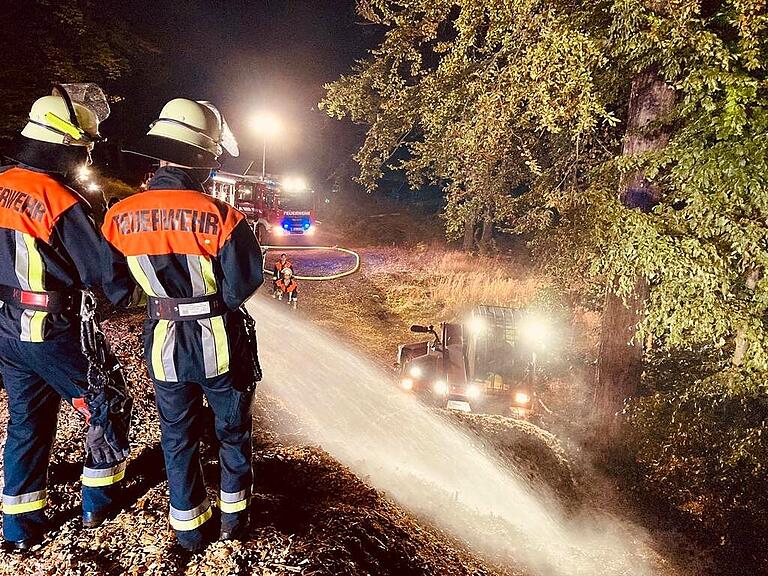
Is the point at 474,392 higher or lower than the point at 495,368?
lower

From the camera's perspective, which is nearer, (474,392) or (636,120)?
(636,120)

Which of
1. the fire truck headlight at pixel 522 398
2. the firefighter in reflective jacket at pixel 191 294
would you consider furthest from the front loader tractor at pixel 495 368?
the firefighter in reflective jacket at pixel 191 294

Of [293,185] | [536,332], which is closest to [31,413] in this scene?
[536,332]

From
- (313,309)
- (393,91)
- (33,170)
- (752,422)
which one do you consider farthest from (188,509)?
(313,309)

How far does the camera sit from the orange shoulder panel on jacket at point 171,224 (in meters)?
2.62

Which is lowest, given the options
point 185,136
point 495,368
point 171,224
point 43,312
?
point 495,368

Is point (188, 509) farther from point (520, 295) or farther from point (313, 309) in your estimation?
point (520, 295)

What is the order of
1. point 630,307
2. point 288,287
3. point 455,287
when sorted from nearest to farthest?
point 630,307
point 288,287
point 455,287

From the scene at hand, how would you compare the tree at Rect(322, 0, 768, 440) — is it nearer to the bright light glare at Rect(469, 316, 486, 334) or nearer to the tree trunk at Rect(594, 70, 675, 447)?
the tree trunk at Rect(594, 70, 675, 447)

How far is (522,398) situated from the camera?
7246mm

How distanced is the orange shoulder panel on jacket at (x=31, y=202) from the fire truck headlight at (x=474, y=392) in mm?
5749

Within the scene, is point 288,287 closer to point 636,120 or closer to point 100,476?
point 636,120

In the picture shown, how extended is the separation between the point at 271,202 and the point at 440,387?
14.8m

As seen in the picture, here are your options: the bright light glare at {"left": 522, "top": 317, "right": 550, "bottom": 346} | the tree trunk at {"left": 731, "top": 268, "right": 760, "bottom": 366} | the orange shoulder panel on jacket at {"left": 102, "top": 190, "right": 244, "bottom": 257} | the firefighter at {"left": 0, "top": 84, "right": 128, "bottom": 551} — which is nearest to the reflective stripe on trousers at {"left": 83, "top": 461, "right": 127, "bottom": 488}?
the firefighter at {"left": 0, "top": 84, "right": 128, "bottom": 551}
